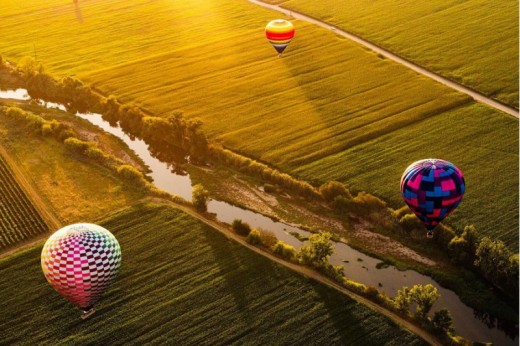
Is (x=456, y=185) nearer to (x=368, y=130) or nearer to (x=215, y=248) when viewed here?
(x=215, y=248)

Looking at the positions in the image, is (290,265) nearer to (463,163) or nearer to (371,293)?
(371,293)

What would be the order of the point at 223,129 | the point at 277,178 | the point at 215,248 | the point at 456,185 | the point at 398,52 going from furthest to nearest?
1. the point at 398,52
2. the point at 223,129
3. the point at 277,178
4. the point at 215,248
5. the point at 456,185

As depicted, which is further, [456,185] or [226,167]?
[226,167]

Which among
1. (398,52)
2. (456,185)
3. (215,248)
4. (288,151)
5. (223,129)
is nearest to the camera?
(456,185)

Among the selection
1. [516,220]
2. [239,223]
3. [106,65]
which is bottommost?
[516,220]

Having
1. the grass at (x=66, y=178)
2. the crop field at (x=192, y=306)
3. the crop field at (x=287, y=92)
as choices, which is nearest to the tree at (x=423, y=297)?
the crop field at (x=192, y=306)

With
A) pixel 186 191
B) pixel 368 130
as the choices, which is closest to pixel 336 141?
pixel 368 130
